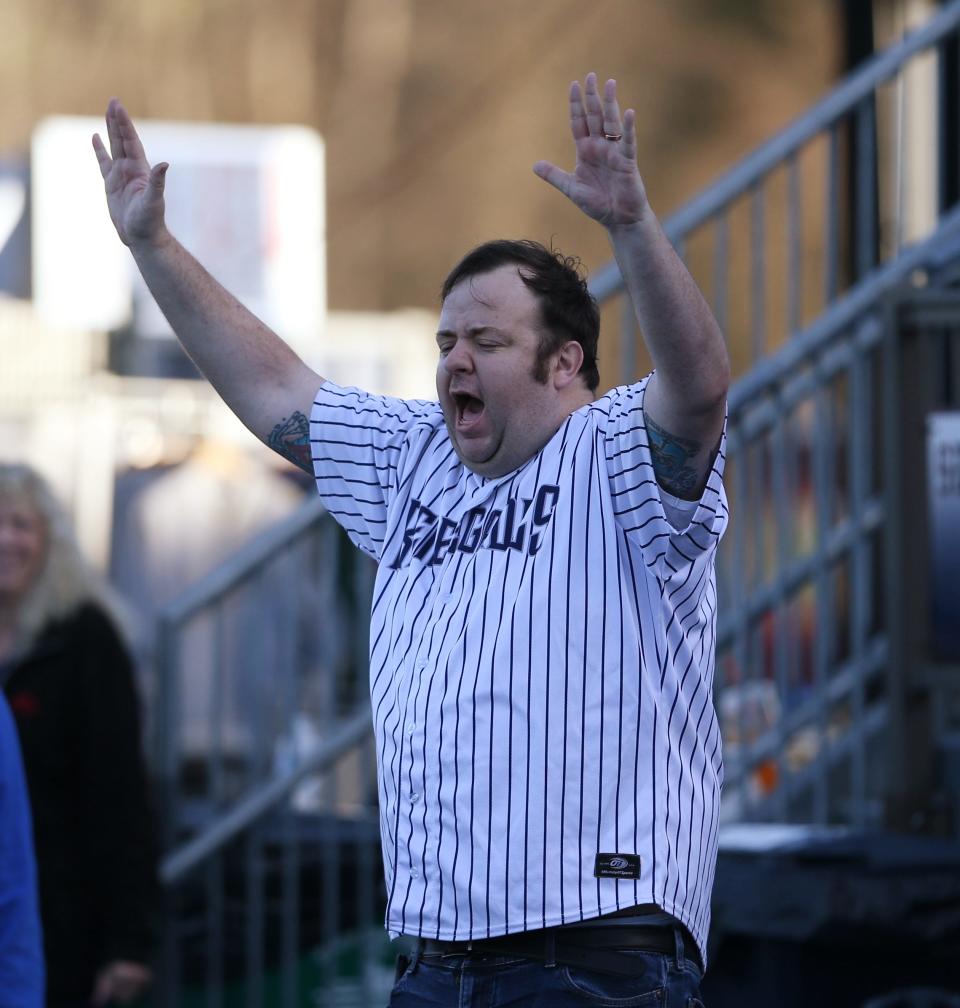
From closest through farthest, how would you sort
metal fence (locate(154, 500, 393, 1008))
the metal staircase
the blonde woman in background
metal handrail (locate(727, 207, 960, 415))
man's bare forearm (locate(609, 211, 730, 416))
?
man's bare forearm (locate(609, 211, 730, 416)) < the blonde woman in background < metal handrail (locate(727, 207, 960, 415)) < the metal staircase < metal fence (locate(154, 500, 393, 1008))

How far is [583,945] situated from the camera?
9.17 ft

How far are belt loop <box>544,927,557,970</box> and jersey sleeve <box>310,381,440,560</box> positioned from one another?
2.67 ft

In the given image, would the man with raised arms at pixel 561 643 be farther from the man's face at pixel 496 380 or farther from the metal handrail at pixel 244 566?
the metal handrail at pixel 244 566

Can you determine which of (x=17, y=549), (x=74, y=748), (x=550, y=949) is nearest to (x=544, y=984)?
(x=550, y=949)

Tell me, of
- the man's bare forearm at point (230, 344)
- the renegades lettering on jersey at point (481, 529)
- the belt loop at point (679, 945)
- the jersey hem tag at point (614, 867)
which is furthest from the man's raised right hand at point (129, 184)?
the belt loop at point (679, 945)

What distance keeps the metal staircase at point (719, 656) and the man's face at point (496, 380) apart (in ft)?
9.38

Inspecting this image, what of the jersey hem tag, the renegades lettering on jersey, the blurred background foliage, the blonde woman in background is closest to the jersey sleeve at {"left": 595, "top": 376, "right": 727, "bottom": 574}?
the renegades lettering on jersey

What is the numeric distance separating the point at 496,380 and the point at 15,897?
1164 mm

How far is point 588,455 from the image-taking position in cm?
297

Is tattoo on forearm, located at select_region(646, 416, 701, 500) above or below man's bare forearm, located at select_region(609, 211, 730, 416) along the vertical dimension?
below

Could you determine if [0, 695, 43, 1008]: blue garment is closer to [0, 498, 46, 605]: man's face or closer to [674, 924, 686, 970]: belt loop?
[674, 924, 686, 970]: belt loop

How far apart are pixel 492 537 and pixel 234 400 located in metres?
0.73

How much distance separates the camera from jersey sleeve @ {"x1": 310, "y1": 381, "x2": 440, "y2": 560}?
10.9 ft

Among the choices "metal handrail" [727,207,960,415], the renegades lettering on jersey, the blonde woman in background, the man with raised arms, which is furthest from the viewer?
"metal handrail" [727,207,960,415]
